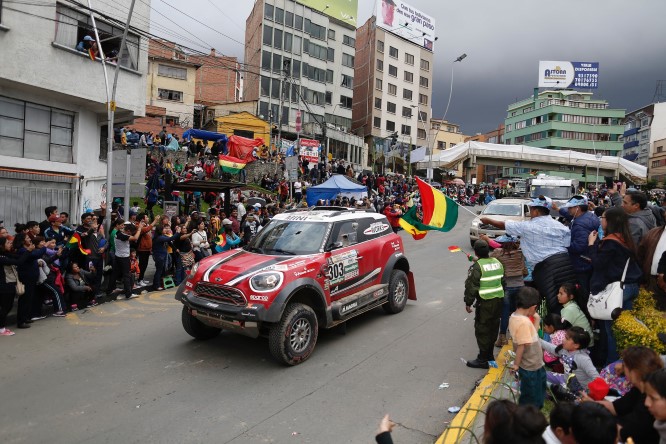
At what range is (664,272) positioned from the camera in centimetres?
474

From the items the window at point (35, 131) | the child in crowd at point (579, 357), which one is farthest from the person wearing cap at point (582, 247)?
the window at point (35, 131)

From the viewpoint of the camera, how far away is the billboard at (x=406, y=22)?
200 feet

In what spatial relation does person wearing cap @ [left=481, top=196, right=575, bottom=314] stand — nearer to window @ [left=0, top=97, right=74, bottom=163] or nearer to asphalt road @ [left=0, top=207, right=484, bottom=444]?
asphalt road @ [left=0, top=207, right=484, bottom=444]

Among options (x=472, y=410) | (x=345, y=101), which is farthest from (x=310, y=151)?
(x=472, y=410)

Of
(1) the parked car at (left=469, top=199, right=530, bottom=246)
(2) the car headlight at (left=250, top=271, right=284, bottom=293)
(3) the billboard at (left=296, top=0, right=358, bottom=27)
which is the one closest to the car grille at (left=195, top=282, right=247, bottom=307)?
(2) the car headlight at (left=250, top=271, right=284, bottom=293)

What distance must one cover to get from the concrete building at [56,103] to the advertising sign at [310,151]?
15121 mm

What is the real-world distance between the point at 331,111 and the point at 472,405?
169 ft

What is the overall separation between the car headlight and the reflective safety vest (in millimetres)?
2631

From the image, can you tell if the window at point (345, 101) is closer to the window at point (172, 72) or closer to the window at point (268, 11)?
the window at point (268, 11)

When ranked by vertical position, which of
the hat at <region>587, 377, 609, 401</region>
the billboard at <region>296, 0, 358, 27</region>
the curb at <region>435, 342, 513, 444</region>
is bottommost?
the curb at <region>435, 342, 513, 444</region>

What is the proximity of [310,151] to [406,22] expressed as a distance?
1683 inches

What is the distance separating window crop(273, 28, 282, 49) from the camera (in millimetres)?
46500

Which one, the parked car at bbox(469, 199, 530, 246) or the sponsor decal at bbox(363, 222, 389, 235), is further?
the parked car at bbox(469, 199, 530, 246)

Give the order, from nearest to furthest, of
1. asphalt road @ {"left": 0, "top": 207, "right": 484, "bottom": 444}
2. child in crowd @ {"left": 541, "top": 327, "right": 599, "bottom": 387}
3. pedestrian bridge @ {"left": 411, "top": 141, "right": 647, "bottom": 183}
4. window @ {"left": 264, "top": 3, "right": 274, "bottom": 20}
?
asphalt road @ {"left": 0, "top": 207, "right": 484, "bottom": 444} → child in crowd @ {"left": 541, "top": 327, "right": 599, "bottom": 387} → pedestrian bridge @ {"left": 411, "top": 141, "right": 647, "bottom": 183} → window @ {"left": 264, "top": 3, "right": 274, "bottom": 20}
